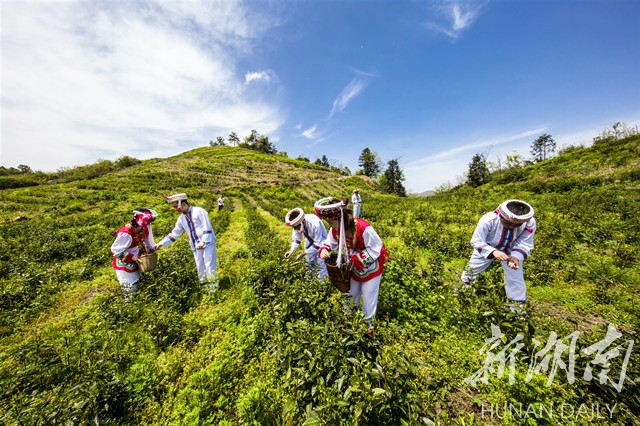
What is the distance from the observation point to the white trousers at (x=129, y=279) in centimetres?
495

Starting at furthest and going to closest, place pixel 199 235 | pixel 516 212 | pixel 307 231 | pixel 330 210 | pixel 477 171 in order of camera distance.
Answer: pixel 477 171, pixel 199 235, pixel 307 231, pixel 516 212, pixel 330 210

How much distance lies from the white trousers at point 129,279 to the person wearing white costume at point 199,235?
0.81 m

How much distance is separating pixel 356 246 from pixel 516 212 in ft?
10.4

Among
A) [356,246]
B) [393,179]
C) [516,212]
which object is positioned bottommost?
[356,246]

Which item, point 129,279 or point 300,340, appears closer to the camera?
point 300,340

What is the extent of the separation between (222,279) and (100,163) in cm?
7139

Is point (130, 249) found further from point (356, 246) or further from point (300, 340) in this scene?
point (356, 246)

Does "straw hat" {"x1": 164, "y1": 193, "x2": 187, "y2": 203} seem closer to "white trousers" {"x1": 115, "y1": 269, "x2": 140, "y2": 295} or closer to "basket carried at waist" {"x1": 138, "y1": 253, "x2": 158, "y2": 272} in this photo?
"basket carried at waist" {"x1": 138, "y1": 253, "x2": 158, "y2": 272}

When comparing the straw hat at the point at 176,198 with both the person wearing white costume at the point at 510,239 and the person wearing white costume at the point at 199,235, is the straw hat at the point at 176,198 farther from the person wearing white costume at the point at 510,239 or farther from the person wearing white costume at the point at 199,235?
the person wearing white costume at the point at 510,239

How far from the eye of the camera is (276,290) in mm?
4496

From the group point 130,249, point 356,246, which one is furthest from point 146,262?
point 356,246

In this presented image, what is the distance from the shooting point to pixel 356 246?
3459 millimetres

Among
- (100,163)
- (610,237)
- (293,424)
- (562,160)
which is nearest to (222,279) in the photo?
(293,424)

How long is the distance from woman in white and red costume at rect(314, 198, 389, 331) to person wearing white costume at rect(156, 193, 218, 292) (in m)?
3.47
